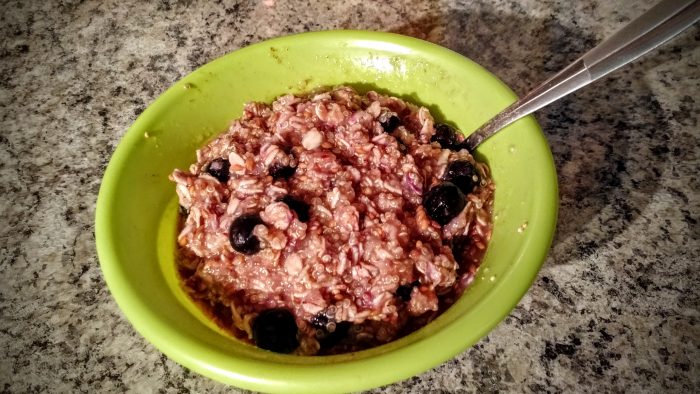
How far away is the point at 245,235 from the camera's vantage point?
137 cm

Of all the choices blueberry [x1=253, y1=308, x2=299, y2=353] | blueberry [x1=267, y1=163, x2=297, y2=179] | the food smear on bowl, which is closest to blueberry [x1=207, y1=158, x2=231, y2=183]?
the food smear on bowl

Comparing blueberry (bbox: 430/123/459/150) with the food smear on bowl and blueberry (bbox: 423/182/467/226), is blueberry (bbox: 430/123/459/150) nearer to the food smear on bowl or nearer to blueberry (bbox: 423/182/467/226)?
the food smear on bowl

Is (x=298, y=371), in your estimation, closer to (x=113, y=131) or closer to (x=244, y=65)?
(x=244, y=65)

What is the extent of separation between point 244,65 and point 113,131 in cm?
78

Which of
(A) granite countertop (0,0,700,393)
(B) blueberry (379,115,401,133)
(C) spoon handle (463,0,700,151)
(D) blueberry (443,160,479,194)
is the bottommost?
(A) granite countertop (0,0,700,393)

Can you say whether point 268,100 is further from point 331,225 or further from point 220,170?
point 331,225

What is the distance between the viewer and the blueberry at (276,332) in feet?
4.25

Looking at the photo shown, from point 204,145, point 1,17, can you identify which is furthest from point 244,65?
point 1,17

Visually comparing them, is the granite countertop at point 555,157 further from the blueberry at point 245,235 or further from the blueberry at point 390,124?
the blueberry at point 390,124

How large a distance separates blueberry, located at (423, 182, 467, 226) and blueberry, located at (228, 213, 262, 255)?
0.49 meters

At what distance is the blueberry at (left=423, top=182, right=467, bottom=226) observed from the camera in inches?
56.1

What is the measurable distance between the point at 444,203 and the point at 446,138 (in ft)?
1.04

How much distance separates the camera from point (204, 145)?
5.71ft

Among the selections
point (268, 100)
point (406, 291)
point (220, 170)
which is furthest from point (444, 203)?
point (268, 100)
